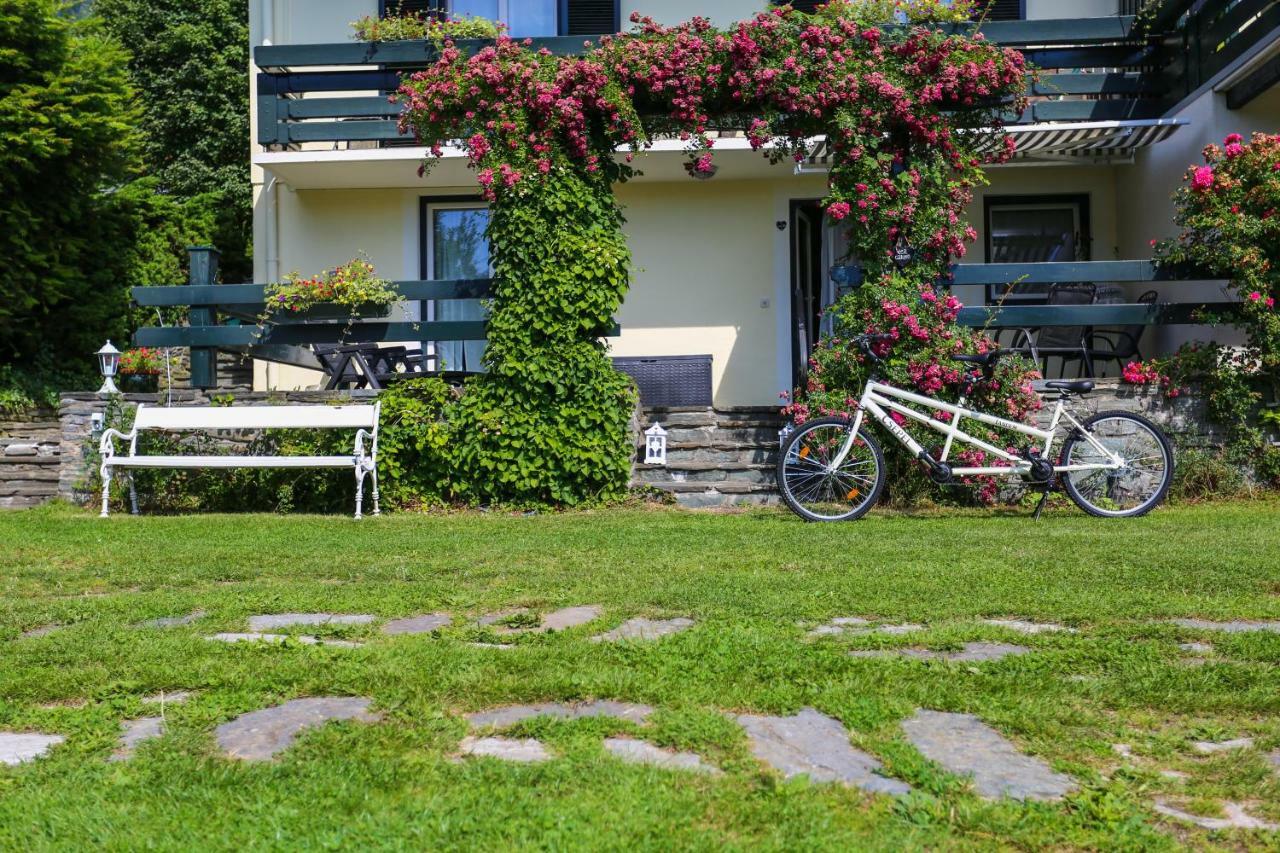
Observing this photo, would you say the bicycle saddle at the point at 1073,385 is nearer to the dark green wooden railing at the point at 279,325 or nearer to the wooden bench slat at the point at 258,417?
the dark green wooden railing at the point at 279,325

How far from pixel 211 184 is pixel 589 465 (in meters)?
16.4

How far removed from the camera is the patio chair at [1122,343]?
10014 millimetres

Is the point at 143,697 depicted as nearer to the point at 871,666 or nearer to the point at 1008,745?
the point at 871,666

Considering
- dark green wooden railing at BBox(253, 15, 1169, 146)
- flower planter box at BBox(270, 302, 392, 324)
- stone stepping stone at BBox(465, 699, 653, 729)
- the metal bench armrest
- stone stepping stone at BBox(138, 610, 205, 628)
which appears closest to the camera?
stone stepping stone at BBox(465, 699, 653, 729)

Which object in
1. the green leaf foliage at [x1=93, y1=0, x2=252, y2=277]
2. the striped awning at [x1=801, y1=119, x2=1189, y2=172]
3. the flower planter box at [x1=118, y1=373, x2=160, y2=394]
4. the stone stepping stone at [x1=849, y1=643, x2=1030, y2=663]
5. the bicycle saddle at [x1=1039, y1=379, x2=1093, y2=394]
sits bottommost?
the stone stepping stone at [x1=849, y1=643, x2=1030, y2=663]

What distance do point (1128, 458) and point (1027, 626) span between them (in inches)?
185

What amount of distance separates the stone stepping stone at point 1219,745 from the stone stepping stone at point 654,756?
1100 millimetres

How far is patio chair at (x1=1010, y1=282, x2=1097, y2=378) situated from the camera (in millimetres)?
10500

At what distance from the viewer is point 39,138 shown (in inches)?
476

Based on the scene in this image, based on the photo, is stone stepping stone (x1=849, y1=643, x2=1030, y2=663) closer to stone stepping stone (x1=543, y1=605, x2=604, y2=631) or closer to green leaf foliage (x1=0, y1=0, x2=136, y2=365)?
stone stepping stone (x1=543, y1=605, x2=604, y2=631)

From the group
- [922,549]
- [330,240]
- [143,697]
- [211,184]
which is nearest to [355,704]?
[143,697]

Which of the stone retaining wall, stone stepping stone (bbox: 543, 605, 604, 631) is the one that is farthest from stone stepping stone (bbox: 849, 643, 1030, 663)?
the stone retaining wall

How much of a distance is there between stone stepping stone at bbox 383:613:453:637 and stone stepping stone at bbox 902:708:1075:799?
173 cm

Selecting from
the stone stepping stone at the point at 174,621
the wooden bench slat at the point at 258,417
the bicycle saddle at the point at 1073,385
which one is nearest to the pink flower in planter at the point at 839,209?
the bicycle saddle at the point at 1073,385
